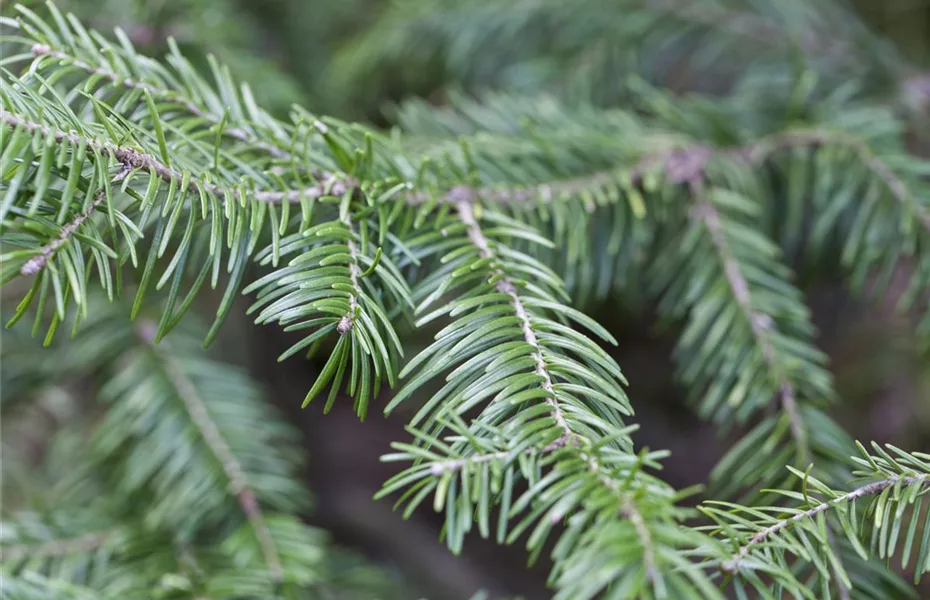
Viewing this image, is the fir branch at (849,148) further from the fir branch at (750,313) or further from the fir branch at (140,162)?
the fir branch at (140,162)

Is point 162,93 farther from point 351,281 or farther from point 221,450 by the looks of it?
point 221,450

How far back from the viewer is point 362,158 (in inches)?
16.4

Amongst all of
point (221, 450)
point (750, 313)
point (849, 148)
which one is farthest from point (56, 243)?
point (849, 148)

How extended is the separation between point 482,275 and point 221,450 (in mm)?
322

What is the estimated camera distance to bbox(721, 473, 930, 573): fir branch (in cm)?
29

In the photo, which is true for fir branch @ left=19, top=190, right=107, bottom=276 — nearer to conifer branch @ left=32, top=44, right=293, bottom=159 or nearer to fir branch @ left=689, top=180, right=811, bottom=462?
conifer branch @ left=32, top=44, right=293, bottom=159

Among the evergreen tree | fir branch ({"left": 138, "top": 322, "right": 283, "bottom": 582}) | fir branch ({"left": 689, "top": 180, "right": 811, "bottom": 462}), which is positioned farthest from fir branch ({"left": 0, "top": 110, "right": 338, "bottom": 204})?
fir branch ({"left": 689, "top": 180, "right": 811, "bottom": 462})

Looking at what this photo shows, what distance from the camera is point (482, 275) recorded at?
1.30ft

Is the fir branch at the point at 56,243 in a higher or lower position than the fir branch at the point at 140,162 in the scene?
lower

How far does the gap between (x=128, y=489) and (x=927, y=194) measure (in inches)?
27.9

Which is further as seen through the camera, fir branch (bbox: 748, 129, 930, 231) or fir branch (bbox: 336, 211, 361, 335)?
fir branch (bbox: 748, 129, 930, 231)

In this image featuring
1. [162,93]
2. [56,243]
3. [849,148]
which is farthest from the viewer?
[849,148]

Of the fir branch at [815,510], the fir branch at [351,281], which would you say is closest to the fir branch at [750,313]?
the fir branch at [815,510]

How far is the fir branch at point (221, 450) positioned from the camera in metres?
0.53
